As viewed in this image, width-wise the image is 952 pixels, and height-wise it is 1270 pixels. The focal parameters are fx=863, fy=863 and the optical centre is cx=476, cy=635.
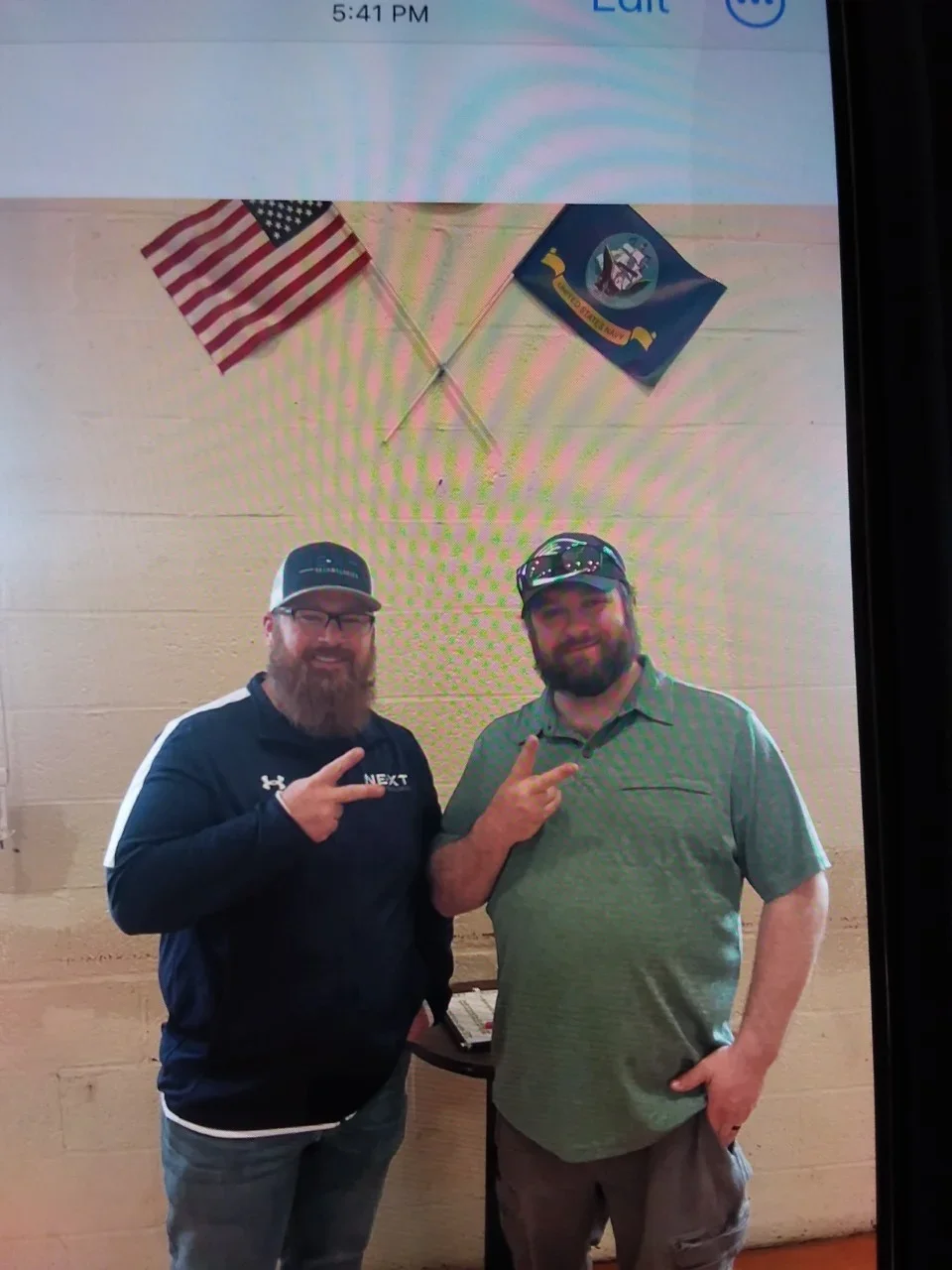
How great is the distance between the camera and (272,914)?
60 centimetres

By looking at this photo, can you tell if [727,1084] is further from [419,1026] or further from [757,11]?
[757,11]

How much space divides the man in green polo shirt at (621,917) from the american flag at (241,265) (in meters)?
0.26

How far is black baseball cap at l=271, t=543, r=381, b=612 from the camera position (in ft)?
2.07

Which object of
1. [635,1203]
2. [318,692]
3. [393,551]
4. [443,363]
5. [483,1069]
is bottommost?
[635,1203]

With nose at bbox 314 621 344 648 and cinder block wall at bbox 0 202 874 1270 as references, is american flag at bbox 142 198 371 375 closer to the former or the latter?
cinder block wall at bbox 0 202 874 1270

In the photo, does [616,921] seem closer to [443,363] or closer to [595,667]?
[595,667]

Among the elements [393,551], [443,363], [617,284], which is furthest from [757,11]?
[393,551]

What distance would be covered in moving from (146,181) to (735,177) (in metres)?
0.44

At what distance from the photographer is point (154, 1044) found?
0.63 metres

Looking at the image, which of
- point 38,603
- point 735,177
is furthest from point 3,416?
point 735,177

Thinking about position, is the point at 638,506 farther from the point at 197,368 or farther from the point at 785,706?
the point at 197,368

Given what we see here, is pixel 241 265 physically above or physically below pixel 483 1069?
above

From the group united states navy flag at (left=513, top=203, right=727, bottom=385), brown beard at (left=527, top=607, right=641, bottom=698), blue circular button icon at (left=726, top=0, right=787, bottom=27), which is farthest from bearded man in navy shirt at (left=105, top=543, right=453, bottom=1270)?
blue circular button icon at (left=726, top=0, right=787, bottom=27)

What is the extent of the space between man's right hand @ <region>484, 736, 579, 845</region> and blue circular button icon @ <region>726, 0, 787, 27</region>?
576 millimetres
